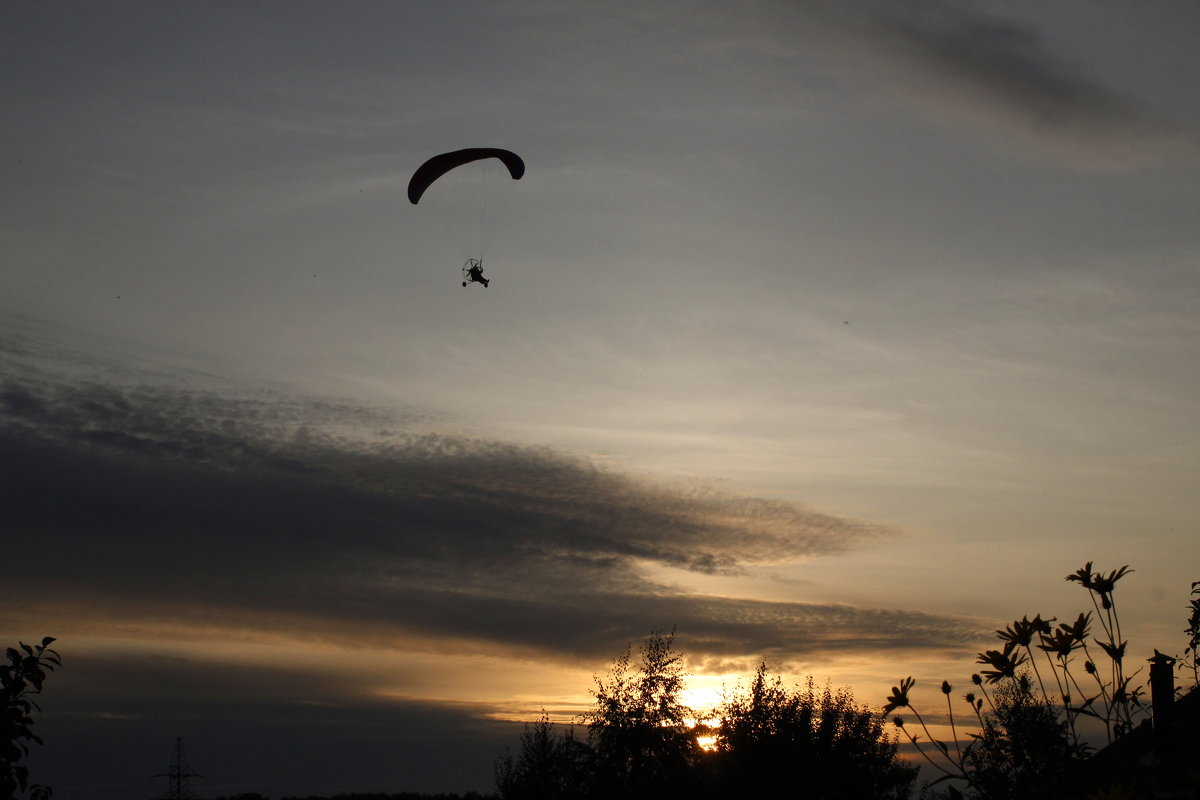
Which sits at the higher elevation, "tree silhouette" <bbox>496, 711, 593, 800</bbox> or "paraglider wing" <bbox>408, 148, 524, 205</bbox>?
"paraglider wing" <bbox>408, 148, 524, 205</bbox>

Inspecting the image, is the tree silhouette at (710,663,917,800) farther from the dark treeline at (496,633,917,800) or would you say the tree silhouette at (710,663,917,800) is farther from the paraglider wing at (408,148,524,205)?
the paraglider wing at (408,148,524,205)

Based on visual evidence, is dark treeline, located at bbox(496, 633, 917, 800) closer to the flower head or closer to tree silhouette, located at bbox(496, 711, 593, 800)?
tree silhouette, located at bbox(496, 711, 593, 800)

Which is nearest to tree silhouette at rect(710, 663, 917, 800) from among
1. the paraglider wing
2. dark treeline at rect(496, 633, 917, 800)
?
dark treeline at rect(496, 633, 917, 800)

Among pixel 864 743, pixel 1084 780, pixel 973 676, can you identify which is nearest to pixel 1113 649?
pixel 1084 780

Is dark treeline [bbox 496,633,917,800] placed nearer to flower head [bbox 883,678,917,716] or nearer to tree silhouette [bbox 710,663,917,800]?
tree silhouette [bbox 710,663,917,800]

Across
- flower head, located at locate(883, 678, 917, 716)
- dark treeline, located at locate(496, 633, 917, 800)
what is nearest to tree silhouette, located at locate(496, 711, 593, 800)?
dark treeline, located at locate(496, 633, 917, 800)

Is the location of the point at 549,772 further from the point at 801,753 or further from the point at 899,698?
the point at 899,698

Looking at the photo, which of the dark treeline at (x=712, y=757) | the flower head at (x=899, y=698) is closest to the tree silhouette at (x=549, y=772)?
the dark treeline at (x=712, y=757)

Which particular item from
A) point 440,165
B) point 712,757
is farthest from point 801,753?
point 440,165

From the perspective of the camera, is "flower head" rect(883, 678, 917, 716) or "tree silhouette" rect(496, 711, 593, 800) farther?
"tree silhouette" rect(496, 711, 593, 800)

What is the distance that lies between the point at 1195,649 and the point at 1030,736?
138 centimetres

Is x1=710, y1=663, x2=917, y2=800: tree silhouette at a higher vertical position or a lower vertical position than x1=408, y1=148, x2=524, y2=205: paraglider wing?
lower

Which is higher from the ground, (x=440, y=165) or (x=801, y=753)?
(x=440, y=165)

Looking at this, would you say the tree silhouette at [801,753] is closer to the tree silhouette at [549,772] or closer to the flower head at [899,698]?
the tree silhouette at [549,772]
